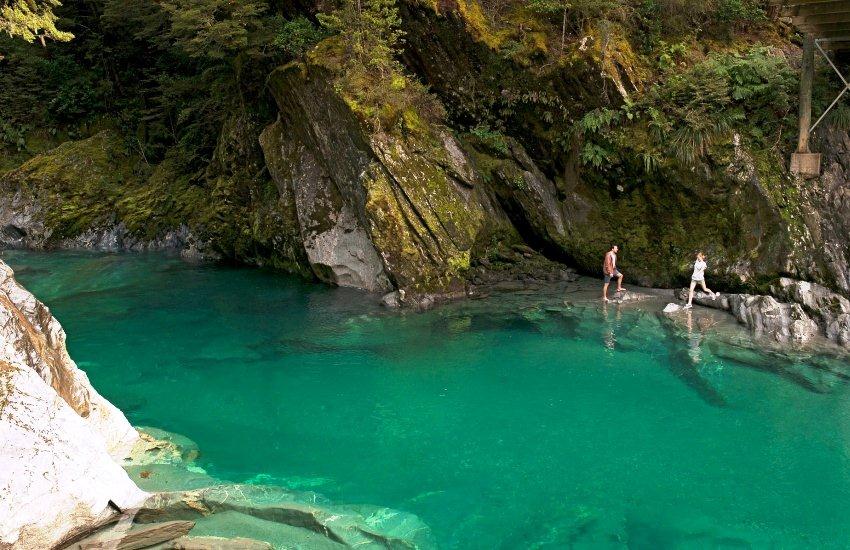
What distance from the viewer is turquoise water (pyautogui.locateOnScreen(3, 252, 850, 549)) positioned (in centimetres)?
874

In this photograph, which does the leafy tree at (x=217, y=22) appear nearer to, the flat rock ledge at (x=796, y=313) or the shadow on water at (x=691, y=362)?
the shadow on water at (x=691, y=362)

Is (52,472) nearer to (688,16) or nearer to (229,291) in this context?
(229,291)

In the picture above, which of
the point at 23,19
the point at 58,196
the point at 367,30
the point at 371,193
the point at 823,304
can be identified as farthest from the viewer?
the point at 58,196

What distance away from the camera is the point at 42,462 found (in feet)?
Answer: 23.3

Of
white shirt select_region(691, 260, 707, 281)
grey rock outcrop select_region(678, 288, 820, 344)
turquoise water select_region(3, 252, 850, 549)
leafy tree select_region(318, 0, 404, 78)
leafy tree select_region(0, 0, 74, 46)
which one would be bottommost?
turquoise water select_region(3, 252, 850, 549)

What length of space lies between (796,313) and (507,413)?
312 inches

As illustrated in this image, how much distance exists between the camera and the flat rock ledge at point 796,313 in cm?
1415

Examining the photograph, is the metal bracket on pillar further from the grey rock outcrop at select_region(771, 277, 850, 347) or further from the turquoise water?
the turquoise water

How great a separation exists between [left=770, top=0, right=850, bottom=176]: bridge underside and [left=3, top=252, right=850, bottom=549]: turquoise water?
5654mm

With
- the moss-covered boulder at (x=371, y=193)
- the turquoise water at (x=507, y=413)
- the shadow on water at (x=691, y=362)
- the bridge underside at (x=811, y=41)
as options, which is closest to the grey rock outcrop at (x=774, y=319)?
the turquoise water at (x=507, y=413)

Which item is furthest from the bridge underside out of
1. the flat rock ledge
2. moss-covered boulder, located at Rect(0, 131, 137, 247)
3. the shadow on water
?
moss-covered boulder, located at Rect(0, 131, 137, 247)

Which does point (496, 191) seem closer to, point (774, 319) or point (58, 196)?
point (774, 319)

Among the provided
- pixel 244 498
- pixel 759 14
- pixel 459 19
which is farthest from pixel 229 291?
pixel 759 14

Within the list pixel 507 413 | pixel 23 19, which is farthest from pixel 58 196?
pixel 507 413
